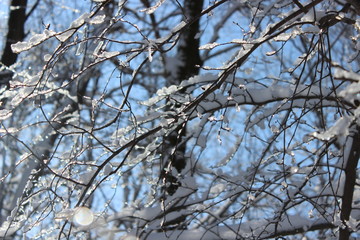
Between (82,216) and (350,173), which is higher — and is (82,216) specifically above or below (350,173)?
below

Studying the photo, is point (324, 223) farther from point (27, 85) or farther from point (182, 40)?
point (182, 40)

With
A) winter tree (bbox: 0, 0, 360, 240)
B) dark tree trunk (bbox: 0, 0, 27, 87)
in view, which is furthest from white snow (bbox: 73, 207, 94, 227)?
dark tree trunk (bbox: 0, 0, 27, 87)

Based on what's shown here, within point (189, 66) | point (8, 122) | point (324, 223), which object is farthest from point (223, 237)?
point (8, 122)

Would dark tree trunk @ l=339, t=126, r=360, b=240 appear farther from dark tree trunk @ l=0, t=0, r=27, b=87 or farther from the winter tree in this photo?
dark tree trunk @ l=0, t=0, r=27, b=87

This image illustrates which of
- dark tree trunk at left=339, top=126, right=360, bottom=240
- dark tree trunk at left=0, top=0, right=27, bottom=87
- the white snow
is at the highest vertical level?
dark tree trunk at left=0, top=0, right=27, bottom=87

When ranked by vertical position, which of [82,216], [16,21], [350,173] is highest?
[16,21]

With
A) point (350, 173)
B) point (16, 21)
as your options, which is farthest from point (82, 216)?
point (16, 21)

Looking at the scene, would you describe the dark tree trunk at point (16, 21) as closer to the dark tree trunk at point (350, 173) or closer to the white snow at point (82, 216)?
the white snow at point (82, 216)

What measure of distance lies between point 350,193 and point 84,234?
6.21 feet

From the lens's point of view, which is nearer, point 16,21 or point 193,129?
point 193,129

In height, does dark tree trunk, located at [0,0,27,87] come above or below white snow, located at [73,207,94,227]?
above

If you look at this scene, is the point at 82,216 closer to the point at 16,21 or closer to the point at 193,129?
the point at 193,129

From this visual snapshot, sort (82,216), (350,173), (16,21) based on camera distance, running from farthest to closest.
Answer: (16,21), (350,173), (82,216)

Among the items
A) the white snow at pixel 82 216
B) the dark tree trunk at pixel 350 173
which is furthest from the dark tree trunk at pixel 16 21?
the dark tree trunk at pixel 350 173
